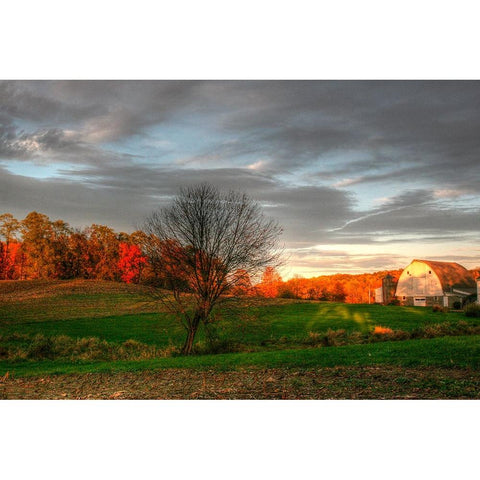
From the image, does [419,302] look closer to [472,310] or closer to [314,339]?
[472,310]

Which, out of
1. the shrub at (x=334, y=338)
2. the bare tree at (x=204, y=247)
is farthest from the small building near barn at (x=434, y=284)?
the bare tree at (x=204, y=247)

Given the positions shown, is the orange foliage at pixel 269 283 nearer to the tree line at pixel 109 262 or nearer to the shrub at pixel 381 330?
the tree line at pixel 109 262

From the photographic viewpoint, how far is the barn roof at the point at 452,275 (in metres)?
8.75

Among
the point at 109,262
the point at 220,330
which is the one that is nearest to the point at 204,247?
the point at 220,330

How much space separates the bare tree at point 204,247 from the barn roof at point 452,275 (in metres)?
3.14

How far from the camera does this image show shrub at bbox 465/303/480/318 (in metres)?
10.5

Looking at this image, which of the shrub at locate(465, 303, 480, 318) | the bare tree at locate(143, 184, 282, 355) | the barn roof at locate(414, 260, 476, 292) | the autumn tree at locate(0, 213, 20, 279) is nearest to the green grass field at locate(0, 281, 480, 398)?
the shrub at locate(465, 303, 480, 318)

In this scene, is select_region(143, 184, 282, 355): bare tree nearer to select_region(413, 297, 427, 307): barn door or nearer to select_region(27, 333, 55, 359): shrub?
select_region(27, 333, 55, 359): shrub

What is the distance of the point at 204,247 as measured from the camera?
990 cm
